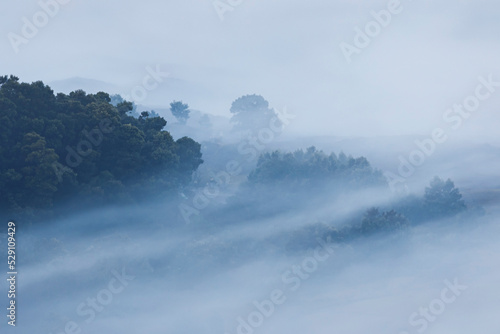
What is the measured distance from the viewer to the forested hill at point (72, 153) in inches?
1550

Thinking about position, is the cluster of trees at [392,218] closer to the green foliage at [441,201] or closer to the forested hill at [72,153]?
the green foliage at [441,201]

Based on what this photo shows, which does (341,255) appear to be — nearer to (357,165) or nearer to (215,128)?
(357,165)

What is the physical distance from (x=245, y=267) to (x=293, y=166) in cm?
1927

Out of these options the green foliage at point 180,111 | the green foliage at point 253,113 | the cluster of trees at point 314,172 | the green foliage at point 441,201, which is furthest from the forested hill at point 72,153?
the green foliage at point 180,111

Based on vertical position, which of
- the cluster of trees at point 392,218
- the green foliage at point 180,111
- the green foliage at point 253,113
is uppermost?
the green foliage at point 180,111

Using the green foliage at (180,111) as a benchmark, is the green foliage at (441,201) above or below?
below

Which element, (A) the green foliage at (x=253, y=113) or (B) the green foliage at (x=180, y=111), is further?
(B) the green foliage at (x=180, y=111)

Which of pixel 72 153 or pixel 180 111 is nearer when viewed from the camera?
pixel 72 153

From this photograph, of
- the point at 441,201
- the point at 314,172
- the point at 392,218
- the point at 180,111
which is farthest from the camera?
the point at 180,111

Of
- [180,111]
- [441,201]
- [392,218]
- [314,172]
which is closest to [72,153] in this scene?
[314,172]

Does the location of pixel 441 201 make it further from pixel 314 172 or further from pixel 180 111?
pixel 180 111

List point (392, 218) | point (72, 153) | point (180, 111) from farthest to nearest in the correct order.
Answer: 1. point (180, 111)
2. point (72, 153)
3. point (392, 218)

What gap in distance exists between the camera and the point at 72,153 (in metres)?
42.9

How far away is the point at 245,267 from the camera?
1497 inches
